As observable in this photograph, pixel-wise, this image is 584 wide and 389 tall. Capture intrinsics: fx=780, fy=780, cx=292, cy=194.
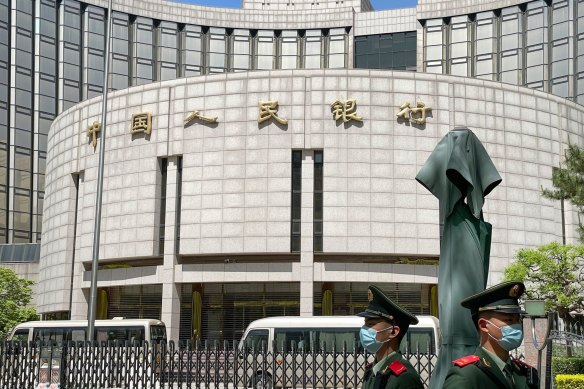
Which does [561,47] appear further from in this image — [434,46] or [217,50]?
[217,50]

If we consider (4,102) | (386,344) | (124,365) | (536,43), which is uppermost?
(536,43)

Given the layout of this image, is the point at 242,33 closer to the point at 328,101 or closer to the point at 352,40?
the point at 352,40

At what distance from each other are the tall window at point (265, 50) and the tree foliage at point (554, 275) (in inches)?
1397

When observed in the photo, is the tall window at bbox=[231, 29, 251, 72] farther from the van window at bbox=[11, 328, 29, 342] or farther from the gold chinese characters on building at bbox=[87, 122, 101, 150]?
the van window at bbox=[11, 328, 29, 342]

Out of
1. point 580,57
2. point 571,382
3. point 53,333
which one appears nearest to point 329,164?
point 53,333

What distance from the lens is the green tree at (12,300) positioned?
47.9 meters

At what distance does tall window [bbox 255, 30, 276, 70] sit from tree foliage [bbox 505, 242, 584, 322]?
35495mm

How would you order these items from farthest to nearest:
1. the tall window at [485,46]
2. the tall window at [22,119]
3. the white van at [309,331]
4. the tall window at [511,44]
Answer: the tall window at [22,119] < the tall window at [485,46] < the tall window at [511,44] < the white van at [309,331]

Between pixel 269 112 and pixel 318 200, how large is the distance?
5.16 metres

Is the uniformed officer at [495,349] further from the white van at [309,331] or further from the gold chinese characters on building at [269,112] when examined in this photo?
the gold chinese characters on building at [269,112]

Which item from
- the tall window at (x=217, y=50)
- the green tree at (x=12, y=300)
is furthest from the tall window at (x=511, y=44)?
the green tree at (x=12, y=300)

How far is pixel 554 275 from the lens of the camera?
32906mm

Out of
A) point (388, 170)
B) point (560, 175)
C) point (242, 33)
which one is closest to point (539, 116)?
point (388, 170)

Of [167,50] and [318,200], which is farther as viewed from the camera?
[167,50]
